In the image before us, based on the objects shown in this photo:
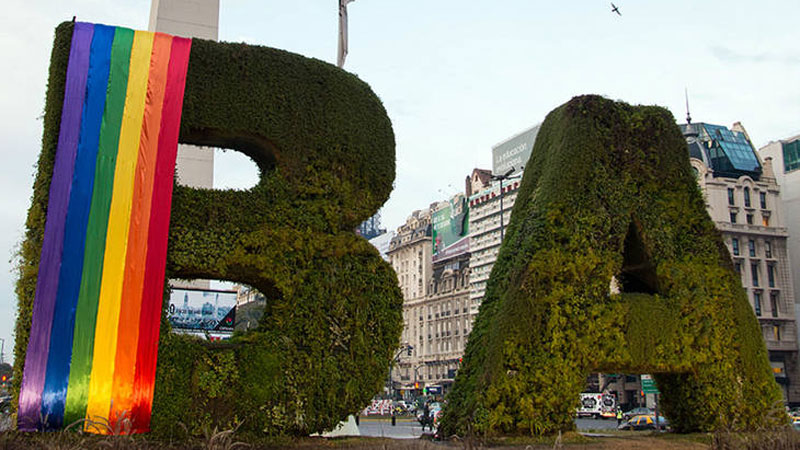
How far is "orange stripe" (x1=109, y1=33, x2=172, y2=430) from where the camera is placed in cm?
991

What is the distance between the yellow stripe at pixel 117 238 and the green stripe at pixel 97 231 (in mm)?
70

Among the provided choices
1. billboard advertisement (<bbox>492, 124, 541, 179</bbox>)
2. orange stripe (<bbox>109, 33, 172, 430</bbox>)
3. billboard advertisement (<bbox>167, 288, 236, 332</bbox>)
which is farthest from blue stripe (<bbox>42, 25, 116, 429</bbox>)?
billboard advertisement (<bbox>492, 124, 541, 179</bbox>)

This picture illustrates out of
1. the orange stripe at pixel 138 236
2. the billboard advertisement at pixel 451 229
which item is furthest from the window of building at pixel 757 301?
the orange stripe at pixel 138 236

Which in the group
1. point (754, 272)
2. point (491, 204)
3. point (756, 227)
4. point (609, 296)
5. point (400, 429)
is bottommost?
point (400, 429)

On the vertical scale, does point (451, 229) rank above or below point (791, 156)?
below

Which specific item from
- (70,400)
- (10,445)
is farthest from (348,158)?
(10,445)

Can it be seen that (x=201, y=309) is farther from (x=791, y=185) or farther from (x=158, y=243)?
(x=791, y=185)

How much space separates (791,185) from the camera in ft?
253

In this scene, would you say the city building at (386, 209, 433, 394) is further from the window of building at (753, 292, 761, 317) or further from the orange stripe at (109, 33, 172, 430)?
the orange stripe at (109, 33, 172, 430)

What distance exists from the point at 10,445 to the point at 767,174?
7726 centimetres

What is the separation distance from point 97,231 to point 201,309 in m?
16.3

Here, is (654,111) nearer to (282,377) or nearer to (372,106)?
(372,106)

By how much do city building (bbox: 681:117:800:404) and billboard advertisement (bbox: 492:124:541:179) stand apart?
1931cm

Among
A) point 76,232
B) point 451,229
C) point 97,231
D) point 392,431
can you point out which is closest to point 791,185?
point 451,229
